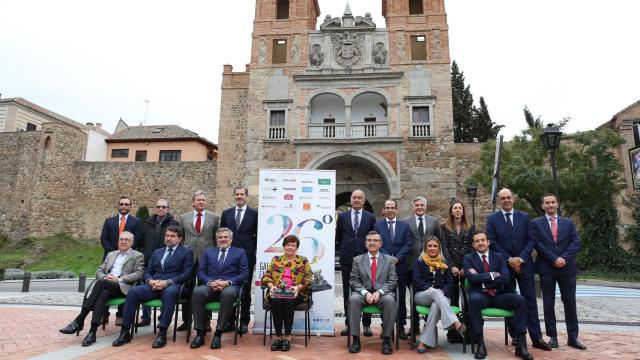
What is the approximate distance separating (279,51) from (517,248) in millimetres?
17413

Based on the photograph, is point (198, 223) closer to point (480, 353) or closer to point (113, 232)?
point (113, 232)

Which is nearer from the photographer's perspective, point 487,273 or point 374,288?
point 487,273

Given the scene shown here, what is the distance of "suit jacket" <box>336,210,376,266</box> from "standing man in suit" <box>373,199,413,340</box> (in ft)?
0.57

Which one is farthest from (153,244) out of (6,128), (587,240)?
(6,128)

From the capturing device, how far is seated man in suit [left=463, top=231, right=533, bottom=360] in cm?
449

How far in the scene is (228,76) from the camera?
23297mm

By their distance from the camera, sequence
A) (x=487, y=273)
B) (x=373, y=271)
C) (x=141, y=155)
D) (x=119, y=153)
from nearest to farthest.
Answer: (x=487, y=273)
(x=373, y=271)
(x=141, y=155)
(x=119, y=153)

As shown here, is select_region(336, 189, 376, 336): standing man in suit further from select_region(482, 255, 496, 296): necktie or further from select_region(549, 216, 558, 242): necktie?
select_region(549, 216, 558, 242): necktie

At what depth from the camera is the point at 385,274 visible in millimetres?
5105

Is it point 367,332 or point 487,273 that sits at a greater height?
point 487,273

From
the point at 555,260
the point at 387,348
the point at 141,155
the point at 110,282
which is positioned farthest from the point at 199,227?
the point at 141,155

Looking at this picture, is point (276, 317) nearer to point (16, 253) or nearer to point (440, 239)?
point (440, 239)

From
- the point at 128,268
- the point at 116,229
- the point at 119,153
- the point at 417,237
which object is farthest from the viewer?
the point at 119,153

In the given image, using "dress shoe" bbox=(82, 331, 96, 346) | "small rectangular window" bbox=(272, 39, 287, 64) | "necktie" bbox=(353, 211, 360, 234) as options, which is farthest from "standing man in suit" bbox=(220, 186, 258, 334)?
"small rectangular window" bbox=(272, 39, 287, 64)
